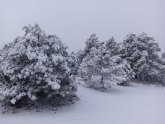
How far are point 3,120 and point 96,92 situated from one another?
7172 millimetres

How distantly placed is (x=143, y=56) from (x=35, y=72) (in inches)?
700

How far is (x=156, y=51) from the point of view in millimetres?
29656

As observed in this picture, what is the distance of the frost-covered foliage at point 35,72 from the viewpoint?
1191cm

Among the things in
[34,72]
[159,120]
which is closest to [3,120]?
[34,72]

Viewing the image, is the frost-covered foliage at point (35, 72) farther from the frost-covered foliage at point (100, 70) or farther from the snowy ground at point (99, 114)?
the frost-covered foliage at point (100, 70)

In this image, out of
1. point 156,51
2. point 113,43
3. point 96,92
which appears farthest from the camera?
point 156,51

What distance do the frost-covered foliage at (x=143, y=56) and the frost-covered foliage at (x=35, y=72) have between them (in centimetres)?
1582

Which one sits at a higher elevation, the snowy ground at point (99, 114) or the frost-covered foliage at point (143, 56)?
the frost-covered foliage at point (143, 56)

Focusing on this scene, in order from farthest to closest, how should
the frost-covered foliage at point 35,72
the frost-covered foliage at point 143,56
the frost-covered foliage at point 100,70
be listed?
1. the frost-covered foliage at point 143,56
2. the frost-covered foliage at point 100,70
3. the frost-covered foliage at point 35,72

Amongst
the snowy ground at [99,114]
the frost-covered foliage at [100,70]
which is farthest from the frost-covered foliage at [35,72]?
the frost-covered foliage at [100,70]

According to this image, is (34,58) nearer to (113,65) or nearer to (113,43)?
(113,65)

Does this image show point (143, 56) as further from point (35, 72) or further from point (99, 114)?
point (35, 72)

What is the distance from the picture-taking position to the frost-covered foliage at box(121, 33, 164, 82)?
27.7m

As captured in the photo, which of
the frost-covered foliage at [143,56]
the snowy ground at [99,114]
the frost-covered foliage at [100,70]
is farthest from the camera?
the frost-covered foliage at [143,56]
